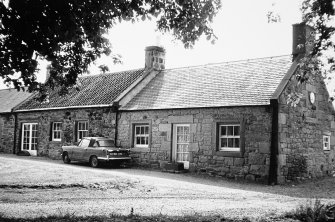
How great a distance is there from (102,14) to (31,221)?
465 centimetres

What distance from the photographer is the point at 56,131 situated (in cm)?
2288

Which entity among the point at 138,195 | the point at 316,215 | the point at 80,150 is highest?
the point at 80,150

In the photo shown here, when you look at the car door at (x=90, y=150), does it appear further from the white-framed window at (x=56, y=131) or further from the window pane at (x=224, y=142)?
the window pane at (x=224, y=142)

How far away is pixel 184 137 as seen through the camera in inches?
675

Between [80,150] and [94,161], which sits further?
[80,150]

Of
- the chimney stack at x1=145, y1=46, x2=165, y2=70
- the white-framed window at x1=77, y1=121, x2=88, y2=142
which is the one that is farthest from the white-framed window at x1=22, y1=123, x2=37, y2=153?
the chimney stack at x1=145, y1=46, x2=165, y2=70

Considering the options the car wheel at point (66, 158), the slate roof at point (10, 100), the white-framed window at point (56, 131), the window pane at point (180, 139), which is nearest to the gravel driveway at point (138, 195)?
the window pane at point (180, 139)

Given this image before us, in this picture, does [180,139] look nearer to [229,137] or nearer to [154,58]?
[229,137]

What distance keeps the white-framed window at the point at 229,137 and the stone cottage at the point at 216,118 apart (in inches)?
1.7

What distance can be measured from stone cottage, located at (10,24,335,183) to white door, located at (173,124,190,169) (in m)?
0.05

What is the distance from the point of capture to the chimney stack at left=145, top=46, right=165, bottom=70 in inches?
891

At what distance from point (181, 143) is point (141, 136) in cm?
255

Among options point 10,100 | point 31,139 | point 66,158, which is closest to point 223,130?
point 66,158

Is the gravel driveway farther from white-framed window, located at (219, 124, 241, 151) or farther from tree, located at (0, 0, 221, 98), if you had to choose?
tree, located at (0, 0, 221, 98)
